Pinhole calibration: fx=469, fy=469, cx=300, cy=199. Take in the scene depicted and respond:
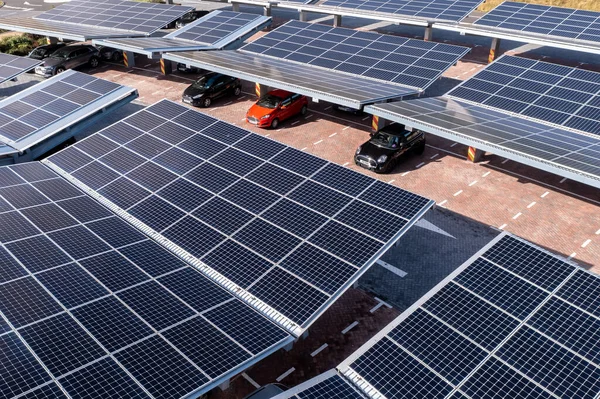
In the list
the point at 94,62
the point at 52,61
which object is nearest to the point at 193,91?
the point at 94,62

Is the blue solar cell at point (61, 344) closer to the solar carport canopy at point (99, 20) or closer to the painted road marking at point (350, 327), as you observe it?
the painted road marking at point (350, 327)

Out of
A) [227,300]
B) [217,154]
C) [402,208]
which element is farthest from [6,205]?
[402,208]

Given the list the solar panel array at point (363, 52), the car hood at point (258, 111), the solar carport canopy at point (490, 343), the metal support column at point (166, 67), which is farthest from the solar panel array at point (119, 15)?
the solar carport canopy at point (490, 343)

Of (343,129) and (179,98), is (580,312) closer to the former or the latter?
(343,129)

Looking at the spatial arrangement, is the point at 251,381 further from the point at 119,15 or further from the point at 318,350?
the point at 119,15

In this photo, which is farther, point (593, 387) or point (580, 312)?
point (580, 312)
